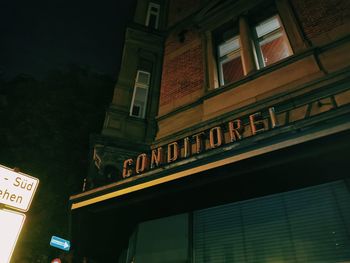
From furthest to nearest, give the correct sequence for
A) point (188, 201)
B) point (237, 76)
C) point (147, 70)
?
point (147, 70)
point (237, 76)
point (188, 201)

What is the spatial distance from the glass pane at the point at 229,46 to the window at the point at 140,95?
2.92m

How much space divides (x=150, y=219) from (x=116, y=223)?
0.96 m

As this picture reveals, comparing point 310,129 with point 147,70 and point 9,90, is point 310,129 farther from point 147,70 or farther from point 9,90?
point 9,90

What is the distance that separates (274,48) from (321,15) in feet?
4.17

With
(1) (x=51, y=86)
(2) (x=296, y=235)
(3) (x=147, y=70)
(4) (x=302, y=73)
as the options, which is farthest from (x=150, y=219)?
(1) (x=51, y=86)

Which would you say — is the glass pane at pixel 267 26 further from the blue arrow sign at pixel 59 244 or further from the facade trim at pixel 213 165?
the blue arrow sign at pixel 59 244

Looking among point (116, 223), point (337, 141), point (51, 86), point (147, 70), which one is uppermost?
point (51, 86)

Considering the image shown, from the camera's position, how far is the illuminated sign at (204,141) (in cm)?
522

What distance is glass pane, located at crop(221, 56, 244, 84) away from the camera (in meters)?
7.55

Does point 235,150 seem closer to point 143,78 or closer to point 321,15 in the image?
point 321,15

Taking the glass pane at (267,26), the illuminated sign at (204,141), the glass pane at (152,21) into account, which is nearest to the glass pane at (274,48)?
the glass pane at (267,26)

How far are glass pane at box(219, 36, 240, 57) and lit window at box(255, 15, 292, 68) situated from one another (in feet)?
2.11

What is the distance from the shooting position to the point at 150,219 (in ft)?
21.3

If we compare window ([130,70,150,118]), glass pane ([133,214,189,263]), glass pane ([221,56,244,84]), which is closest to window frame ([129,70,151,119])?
window ([130,70,150,118])
